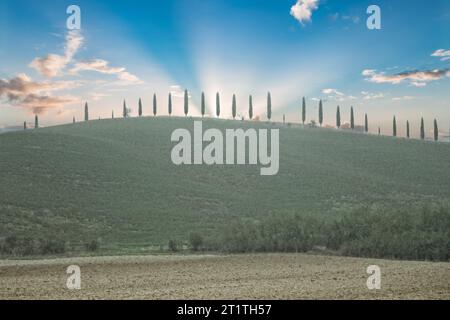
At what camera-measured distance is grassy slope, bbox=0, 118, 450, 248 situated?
123 feet

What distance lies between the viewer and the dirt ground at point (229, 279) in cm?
1111

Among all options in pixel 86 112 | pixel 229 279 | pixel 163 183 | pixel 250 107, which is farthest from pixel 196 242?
pixel 86 112

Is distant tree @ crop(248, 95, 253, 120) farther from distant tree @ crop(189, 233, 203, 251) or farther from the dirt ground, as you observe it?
the dirt ground

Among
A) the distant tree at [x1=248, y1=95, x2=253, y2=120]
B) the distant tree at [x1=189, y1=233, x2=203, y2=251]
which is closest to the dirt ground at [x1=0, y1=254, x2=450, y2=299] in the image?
the distant tree at [x1=189, y1=233, x2=203, y2=251]

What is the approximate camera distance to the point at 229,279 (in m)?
13.6

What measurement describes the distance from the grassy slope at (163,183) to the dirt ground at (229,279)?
8.43 m

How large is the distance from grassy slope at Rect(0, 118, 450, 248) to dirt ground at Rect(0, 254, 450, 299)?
332 inches

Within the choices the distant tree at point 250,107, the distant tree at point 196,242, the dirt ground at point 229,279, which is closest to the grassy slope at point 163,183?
the distant tree at point 196,242

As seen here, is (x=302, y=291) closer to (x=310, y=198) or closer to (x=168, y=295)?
(x=168, y=295)

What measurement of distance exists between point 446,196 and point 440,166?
19193 millimetres

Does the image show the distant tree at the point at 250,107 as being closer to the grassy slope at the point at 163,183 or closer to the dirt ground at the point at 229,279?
the grassy slope at the point at 163,183

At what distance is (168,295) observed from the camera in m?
11.1
